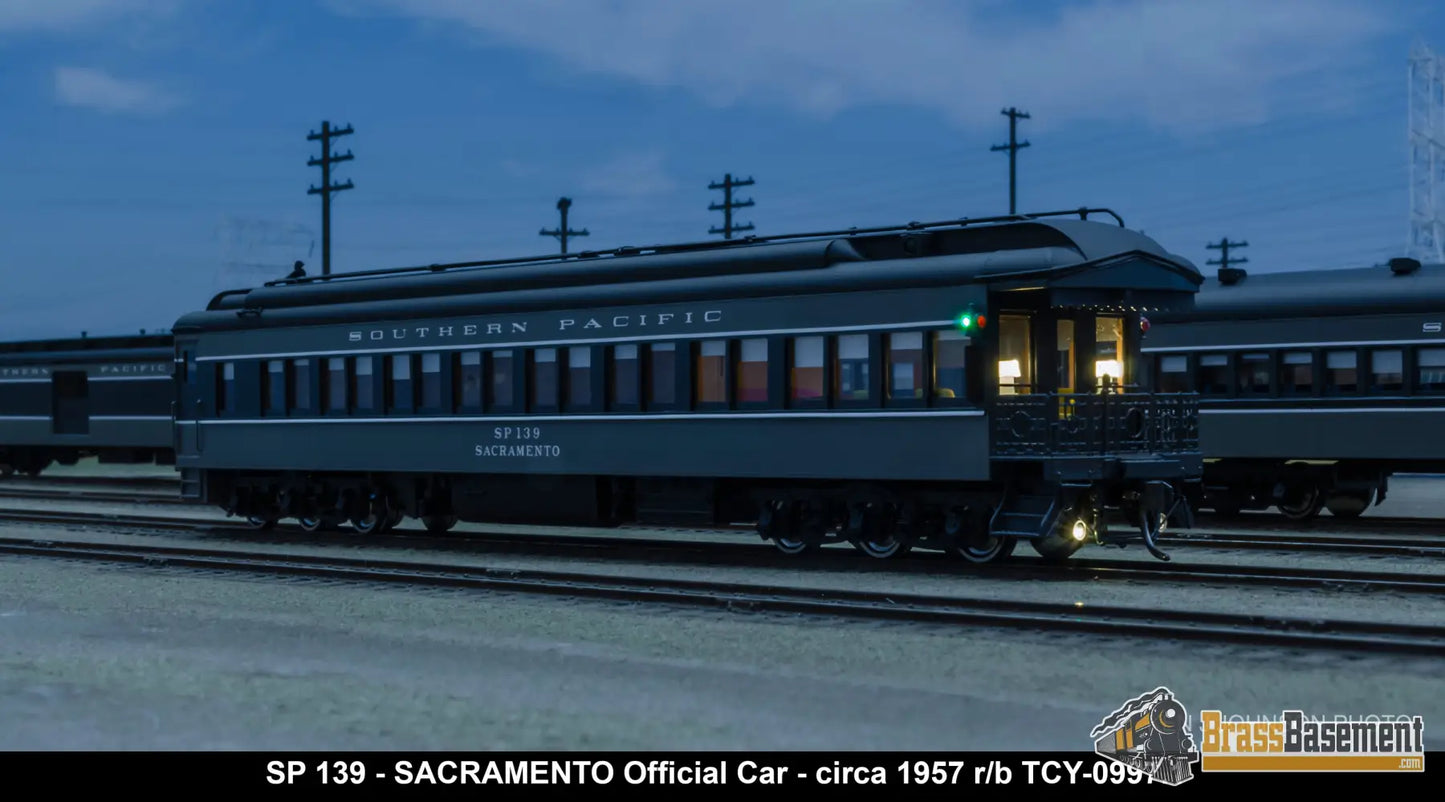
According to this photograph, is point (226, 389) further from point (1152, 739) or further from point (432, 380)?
point (1152, 739)

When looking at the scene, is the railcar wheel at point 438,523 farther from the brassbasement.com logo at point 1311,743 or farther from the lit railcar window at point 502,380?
the brassbasement.com logo at point 1311,743

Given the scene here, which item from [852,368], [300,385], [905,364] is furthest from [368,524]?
[905,364]

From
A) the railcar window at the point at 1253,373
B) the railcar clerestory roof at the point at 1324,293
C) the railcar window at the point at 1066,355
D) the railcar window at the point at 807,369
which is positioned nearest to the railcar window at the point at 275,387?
the railcar window at the point at 807,369

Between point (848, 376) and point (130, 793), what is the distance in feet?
36.4

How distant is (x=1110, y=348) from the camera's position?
17891mm

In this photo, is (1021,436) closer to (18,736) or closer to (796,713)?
(796,713)

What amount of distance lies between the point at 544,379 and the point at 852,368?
4.43m

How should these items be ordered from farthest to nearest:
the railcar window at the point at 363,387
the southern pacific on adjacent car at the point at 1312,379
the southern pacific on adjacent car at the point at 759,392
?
the southern pacific on adjacent car at the point at 1312,379
the railcar window at the point at 363,387
the southern pacific on adjacent car at the point at 759,392

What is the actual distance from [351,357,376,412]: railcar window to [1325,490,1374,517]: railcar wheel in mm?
13269

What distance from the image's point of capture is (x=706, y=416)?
1873 cm

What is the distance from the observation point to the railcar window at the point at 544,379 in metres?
20.3

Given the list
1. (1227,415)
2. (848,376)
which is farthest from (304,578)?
(1227,415)

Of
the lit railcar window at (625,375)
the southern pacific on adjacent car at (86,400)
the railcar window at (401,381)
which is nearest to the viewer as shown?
the lit railcar window at (625,375)

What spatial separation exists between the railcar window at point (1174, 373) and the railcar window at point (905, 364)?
8395 mm
